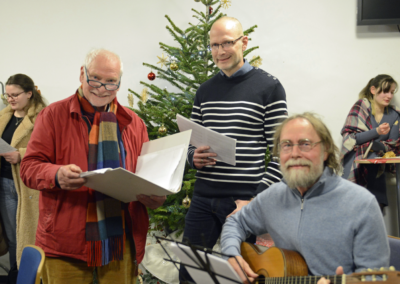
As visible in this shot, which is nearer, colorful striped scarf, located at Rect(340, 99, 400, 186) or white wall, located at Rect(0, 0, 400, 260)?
colorful striped scarf, located at Rect(340, 99, 400, 186)

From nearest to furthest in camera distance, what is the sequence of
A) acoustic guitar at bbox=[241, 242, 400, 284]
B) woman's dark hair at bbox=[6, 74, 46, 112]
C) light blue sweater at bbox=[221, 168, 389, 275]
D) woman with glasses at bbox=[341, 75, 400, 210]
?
acoustic guitar at bbox=[241, 242, 400, 284] → light blue sweater at bbox=[221, 168, 389, 275] → woman's dark hair at bbox=[6, 74, 46, 112] → woman with glasses at bbox=[341, 75, 400, 210]

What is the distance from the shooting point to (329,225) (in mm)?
1322

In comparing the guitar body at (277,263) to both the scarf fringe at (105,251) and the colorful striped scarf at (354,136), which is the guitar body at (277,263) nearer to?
the scarf fringe at (105,251)

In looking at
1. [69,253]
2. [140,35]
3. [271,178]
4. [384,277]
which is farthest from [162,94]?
[384,277]

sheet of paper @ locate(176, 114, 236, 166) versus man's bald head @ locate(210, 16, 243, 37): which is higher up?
man's bald head @ locate(210, 16, 243, 37)

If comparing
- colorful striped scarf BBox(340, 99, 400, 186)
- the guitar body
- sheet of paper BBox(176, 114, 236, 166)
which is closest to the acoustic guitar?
the guitar body

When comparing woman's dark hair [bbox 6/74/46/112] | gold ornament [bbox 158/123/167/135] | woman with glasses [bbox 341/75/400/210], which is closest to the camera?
gold ornament [bbox 158/123/167/135]

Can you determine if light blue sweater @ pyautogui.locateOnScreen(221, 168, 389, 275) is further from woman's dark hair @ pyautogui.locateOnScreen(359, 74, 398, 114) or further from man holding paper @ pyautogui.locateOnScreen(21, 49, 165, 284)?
woman's dark hair @ pyautogui.locateOnScreen(359, 74, 398, 114)

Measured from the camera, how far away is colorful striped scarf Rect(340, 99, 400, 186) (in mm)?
3709

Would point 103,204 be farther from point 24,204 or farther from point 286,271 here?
point 24,204

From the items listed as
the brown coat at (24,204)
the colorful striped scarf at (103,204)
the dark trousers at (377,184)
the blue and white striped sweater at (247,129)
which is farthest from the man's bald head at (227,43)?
the dark trousers at (377,184)

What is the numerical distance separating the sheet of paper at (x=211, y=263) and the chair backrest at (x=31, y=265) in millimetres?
569

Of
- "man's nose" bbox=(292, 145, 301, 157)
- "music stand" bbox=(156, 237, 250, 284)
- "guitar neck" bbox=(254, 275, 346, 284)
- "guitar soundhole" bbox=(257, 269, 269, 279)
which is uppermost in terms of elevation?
"man's nose" bbox=(292, 145, 301, 157)

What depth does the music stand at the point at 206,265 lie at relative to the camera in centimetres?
111
